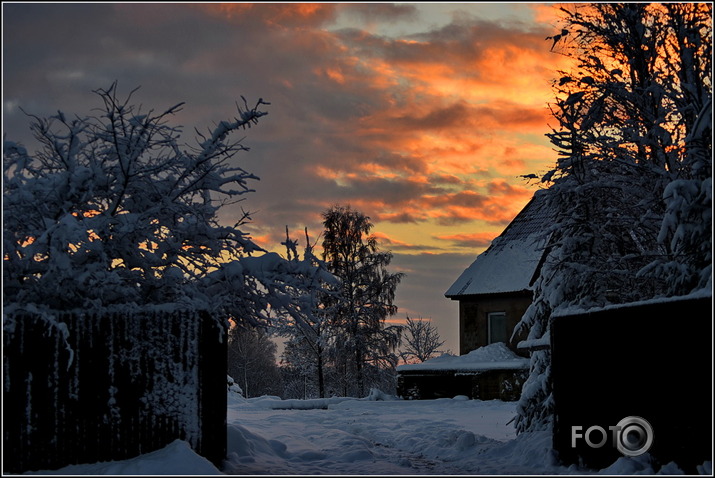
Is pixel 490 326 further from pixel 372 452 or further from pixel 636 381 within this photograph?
pixel 636 381

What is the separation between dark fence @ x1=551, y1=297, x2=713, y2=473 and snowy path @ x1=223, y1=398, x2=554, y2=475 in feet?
3.80

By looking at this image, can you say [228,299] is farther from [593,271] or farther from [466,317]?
[466,317]

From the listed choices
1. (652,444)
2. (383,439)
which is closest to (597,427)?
(652,444)

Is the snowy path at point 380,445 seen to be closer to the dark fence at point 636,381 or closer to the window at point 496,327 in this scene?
the dark fence at point 636,381

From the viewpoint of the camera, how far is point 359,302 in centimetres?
Result: 3903

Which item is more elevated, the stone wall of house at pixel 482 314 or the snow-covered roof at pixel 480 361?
the stone wall of house at pixel 482 314

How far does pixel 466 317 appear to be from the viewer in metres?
28.8

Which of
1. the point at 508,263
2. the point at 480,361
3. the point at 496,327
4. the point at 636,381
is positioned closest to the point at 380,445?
the point at 636,381

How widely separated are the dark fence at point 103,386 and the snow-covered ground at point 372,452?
0.28 metres

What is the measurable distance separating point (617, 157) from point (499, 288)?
606 inches

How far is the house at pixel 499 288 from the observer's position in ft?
89.4

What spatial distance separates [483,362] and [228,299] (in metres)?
17.3

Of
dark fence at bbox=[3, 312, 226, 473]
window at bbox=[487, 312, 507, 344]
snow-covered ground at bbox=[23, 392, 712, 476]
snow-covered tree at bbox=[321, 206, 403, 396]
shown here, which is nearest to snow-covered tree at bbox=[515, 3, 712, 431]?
snow-covered ground at bbox=[23, 392, 712, 476]

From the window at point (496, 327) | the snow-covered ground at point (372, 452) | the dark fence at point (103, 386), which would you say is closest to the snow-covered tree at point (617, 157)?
the snow-covered ground at point (372, 452)
